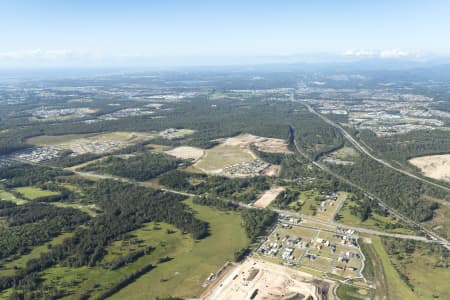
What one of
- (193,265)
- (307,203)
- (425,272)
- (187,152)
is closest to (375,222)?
(307,203)

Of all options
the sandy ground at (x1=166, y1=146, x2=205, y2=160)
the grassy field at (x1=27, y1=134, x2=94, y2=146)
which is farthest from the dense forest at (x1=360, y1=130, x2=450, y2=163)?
A: the grassy field at (x1=27, y1=134, x2=94, y2=146)

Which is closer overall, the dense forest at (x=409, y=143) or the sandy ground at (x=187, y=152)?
the dense forest at (x=409, y=143)

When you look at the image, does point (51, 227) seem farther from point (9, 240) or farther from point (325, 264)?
point (325, 264)

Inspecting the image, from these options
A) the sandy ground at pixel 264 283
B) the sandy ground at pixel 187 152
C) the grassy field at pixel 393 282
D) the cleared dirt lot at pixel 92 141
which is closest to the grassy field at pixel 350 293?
the sandy ground at pixel 264 283

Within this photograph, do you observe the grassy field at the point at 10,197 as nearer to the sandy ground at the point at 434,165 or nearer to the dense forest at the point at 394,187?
the dense forest at the point at 394,187

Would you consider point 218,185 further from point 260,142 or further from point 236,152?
point 260,142

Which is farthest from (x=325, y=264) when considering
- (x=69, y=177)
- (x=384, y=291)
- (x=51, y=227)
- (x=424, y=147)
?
(x=424, y=147)
